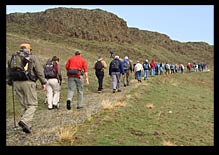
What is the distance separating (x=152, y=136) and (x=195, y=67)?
183ft

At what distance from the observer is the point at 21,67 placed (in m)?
9.15

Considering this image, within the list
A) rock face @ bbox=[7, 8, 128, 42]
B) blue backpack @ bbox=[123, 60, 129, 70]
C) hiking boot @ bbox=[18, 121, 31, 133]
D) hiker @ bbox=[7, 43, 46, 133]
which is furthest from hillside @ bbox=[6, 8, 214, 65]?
hiking boot @ bbox=[18, 121, 31, 133]

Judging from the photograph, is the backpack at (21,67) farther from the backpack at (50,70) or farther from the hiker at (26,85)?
the backpack at (50,70)

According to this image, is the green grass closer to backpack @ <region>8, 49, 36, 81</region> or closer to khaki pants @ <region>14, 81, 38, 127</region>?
khaki pants @ <region>14, 81, 38, 127</region>

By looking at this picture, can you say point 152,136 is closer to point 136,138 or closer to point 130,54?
point 136,138

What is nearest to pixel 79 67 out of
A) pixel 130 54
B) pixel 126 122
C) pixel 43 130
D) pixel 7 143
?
pixel 126 122

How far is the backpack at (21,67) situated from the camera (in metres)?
9.16

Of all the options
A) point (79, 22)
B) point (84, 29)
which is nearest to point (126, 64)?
point (84, 29)

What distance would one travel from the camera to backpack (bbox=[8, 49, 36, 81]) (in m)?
9.16

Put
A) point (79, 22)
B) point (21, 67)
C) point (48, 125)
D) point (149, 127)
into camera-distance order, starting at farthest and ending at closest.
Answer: point (79, 22) → point (149, 127) → point (48, 125) → point (21, 67)

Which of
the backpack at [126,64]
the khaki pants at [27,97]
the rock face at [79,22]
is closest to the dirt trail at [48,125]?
the khaki pants at [27,97]

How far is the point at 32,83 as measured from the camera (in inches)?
370

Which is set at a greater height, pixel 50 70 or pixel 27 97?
pixel 50 70

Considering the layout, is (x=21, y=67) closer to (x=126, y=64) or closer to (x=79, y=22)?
(x=126, y=64)
